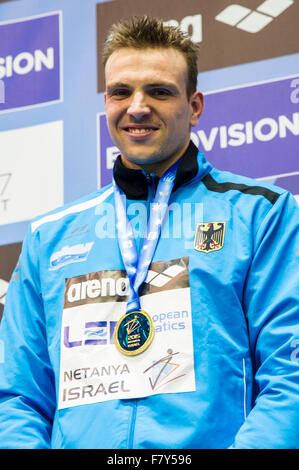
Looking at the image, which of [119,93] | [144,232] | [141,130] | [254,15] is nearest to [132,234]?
[144,232]

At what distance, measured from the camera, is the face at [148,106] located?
198cm

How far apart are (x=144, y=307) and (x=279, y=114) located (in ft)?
3.18

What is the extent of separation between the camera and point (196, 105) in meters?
2.13

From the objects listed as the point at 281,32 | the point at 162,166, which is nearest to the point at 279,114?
the point at 281,32

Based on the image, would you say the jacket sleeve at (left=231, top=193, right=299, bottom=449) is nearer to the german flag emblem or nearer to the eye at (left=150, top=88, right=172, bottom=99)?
the german flag emblem

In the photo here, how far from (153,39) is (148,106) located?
20cm

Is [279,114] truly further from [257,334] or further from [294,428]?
[294,428]

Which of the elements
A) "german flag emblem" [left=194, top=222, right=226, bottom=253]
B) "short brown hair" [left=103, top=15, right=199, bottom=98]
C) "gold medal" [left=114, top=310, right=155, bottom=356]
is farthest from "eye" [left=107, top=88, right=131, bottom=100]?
"gold medal" [left=114, top=310, right=155, bottom=356]

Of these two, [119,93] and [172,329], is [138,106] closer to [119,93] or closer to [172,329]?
[119,93]

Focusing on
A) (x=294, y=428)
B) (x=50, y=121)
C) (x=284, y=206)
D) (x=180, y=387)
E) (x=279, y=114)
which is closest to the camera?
(x=294, y=428)

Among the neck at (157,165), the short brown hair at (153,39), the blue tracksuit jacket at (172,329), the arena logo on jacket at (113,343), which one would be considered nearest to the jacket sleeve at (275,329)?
the blue tracksuit jacket at (172,329)

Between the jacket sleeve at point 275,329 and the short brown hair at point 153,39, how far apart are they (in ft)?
1.52

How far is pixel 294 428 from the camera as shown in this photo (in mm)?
1520

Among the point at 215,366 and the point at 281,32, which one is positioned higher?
the point at 281,32
